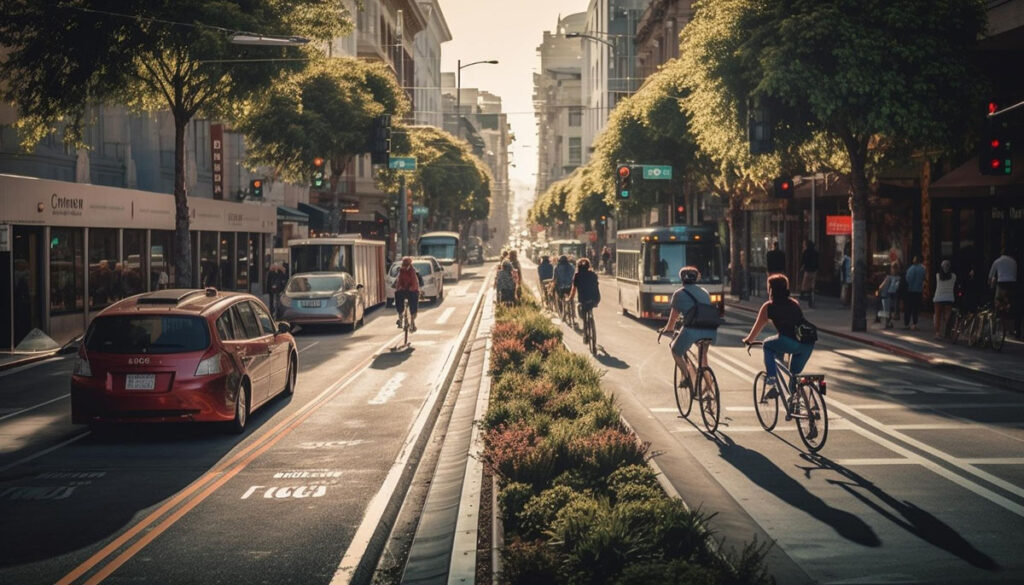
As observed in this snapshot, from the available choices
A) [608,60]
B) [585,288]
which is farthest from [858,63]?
[608,60]

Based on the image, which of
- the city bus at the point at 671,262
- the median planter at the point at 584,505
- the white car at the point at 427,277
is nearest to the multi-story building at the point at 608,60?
the white car at the point at 427,277

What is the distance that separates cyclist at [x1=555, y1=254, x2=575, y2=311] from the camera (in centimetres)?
3048

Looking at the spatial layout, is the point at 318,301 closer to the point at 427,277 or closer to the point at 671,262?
the point at 671,262

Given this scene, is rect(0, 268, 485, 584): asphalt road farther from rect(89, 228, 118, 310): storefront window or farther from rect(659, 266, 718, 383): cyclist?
rect(89, 228, 118, 310): storefront window

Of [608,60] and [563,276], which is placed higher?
[608,60]

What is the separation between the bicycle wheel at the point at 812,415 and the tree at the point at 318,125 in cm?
3751

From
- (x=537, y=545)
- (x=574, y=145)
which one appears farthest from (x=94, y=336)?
(x=574, y=145)

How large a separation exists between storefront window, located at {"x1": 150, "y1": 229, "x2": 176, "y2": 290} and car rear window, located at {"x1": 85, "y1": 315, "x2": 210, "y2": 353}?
21.1m

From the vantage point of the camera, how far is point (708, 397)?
44.4 ft

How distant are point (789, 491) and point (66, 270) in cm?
2272

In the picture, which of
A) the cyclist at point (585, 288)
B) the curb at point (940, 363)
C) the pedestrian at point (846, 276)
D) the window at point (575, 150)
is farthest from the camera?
the window at point (575, 150)

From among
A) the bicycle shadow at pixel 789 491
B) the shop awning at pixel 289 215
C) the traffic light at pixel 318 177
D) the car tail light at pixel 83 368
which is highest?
the traffic light at pixel 318 177

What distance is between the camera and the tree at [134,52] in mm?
26453

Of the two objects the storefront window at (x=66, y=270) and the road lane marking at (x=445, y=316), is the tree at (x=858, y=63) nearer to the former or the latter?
the road lane marking at (x=445, y=316)
